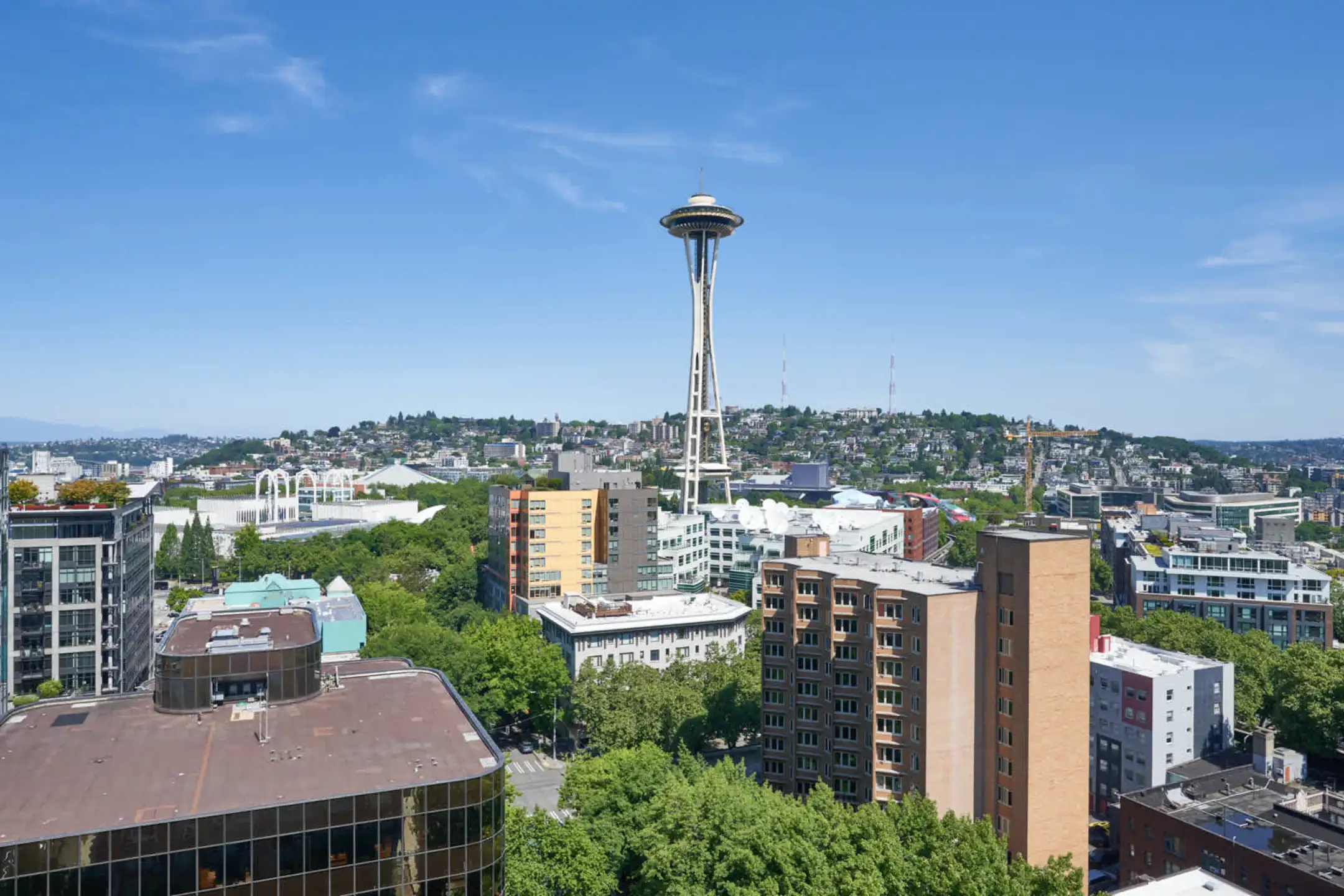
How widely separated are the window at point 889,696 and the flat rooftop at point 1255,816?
13.7 m

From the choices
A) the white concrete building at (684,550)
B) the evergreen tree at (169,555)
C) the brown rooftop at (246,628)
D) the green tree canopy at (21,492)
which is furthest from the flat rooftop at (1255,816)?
the evergreen tree at (169,555)

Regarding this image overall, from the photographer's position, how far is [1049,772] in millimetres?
39438

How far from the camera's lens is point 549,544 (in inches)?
3396

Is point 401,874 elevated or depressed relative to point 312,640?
depressed

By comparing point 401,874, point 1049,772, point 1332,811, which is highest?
point 401,874

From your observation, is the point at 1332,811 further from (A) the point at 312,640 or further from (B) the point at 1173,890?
(A) the point at 312,640

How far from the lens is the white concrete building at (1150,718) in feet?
183

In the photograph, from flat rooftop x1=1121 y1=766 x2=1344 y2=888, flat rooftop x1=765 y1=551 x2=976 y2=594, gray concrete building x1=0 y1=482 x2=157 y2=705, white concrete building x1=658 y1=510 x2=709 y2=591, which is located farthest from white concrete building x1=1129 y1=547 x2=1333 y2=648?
gray concrete building x1=0 y1=482 x2=157 y2=705

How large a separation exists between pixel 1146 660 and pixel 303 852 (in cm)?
5440

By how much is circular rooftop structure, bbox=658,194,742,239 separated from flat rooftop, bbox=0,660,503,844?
103700mm

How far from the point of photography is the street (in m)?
54.1

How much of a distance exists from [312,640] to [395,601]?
5676 centimetres

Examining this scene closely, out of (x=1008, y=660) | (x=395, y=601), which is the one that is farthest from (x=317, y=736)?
(x=395, y=601)

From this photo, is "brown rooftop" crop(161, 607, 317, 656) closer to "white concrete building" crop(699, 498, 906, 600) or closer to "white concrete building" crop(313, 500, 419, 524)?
"white concrete building" crop(699, 498, 906, 600)
